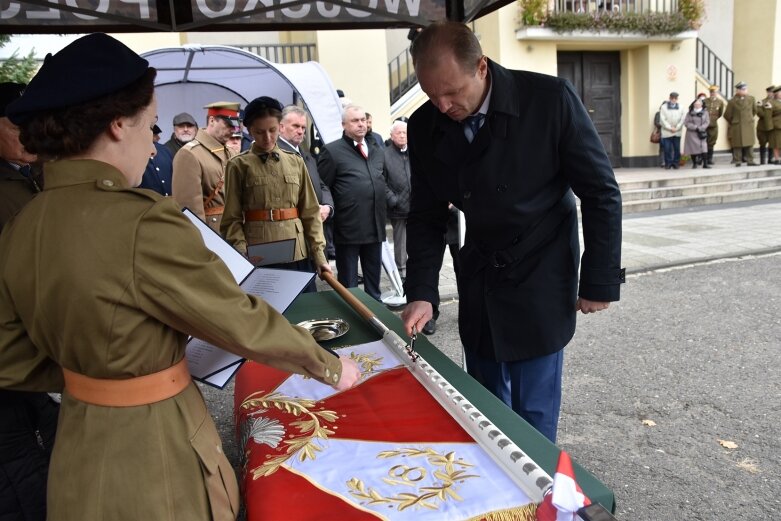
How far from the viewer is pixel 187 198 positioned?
15.3 feet

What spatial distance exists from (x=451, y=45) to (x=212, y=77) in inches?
338

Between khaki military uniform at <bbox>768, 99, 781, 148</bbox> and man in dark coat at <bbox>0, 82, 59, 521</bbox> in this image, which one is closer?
man in dark coat at <bbox>0, 82, 59, 521</bbox>

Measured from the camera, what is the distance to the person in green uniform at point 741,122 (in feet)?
48.8

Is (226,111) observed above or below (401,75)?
below

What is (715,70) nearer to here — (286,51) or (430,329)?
(286,51)

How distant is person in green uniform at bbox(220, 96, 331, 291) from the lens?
4215mm

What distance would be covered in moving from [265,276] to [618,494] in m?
1.97

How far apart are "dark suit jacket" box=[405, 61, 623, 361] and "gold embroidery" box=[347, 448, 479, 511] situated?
0.83 metres

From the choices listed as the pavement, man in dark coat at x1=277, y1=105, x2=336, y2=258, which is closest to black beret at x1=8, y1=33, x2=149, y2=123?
man in dark coat at x1=277, y1=105, x2=336, y2=258

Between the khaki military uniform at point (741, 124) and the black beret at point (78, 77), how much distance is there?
16458mm

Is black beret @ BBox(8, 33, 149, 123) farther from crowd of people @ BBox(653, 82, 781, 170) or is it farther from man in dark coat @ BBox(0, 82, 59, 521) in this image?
crowd of people @ BBox(653, 82, 781, 170)

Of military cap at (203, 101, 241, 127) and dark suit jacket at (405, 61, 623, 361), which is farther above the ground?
military cap at (203, 101, 241, 127)

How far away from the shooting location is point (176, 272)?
1201 millimetres

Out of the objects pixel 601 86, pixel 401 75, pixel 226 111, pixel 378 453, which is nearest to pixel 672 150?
pixel 601 86
